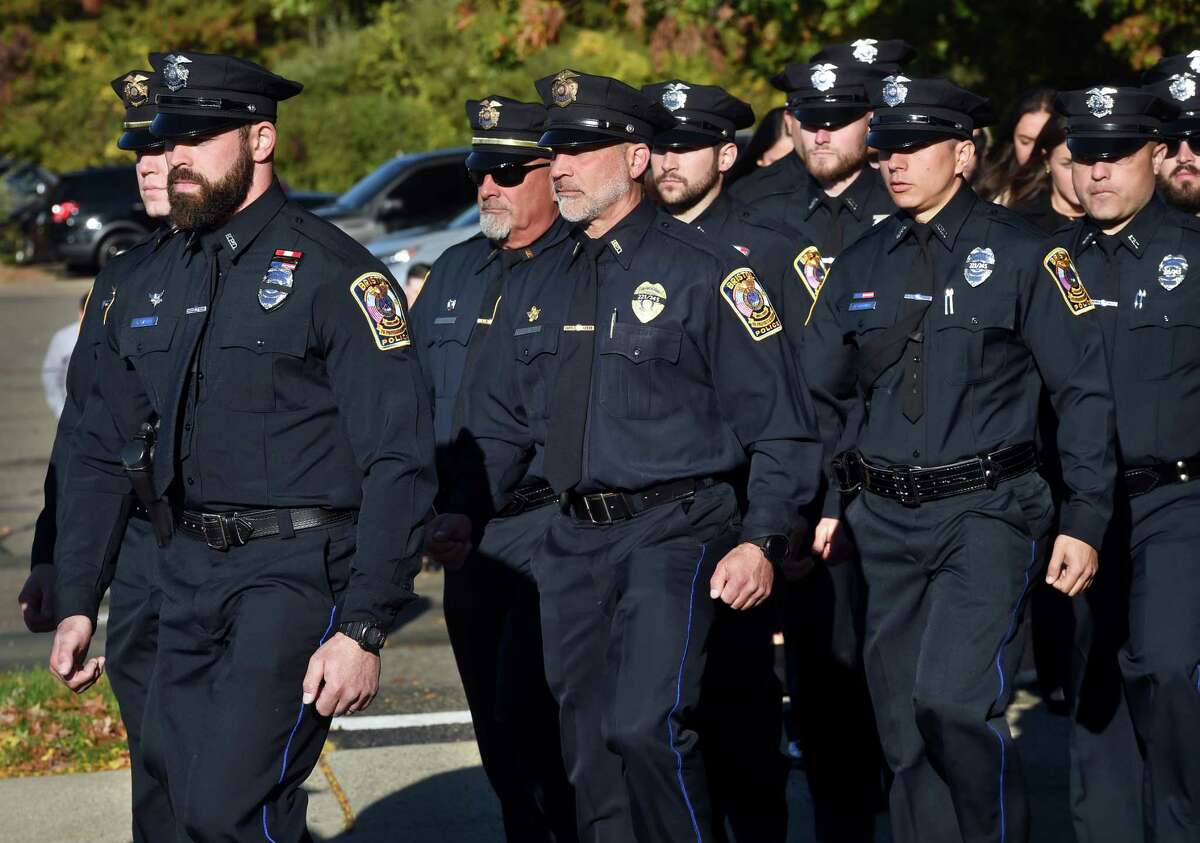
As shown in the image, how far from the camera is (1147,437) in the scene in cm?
560

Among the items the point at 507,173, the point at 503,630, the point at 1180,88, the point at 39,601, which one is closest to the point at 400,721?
the point at 503,630

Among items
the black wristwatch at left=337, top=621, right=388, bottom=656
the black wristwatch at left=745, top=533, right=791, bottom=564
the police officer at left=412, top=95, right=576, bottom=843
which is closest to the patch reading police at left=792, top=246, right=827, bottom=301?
the police officer at left=412, top=95, right=576, bottom=843

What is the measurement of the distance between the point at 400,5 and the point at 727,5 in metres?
21.3

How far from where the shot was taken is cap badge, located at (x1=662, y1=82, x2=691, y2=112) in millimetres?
6945

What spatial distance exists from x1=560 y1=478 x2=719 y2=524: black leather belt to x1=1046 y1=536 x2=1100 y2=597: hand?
0.93m

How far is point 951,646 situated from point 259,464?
1.89m

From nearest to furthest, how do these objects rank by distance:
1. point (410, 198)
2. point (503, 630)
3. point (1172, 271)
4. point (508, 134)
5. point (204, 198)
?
point (204, 198), point (1172, 271), point (503, 630), point (508, 134), point (410, 198)

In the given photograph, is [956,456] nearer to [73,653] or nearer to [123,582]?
[123,582]

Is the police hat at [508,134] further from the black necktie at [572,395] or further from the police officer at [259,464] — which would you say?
the police officer at [259,464]

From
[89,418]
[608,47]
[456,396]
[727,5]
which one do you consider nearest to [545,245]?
[456,396]

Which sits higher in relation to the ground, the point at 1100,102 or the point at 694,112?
the point at 1100,102

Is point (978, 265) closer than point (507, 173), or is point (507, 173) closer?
point (978, 265)

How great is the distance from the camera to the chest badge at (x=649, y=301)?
5.19 metres

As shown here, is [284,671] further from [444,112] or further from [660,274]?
[444,112]
